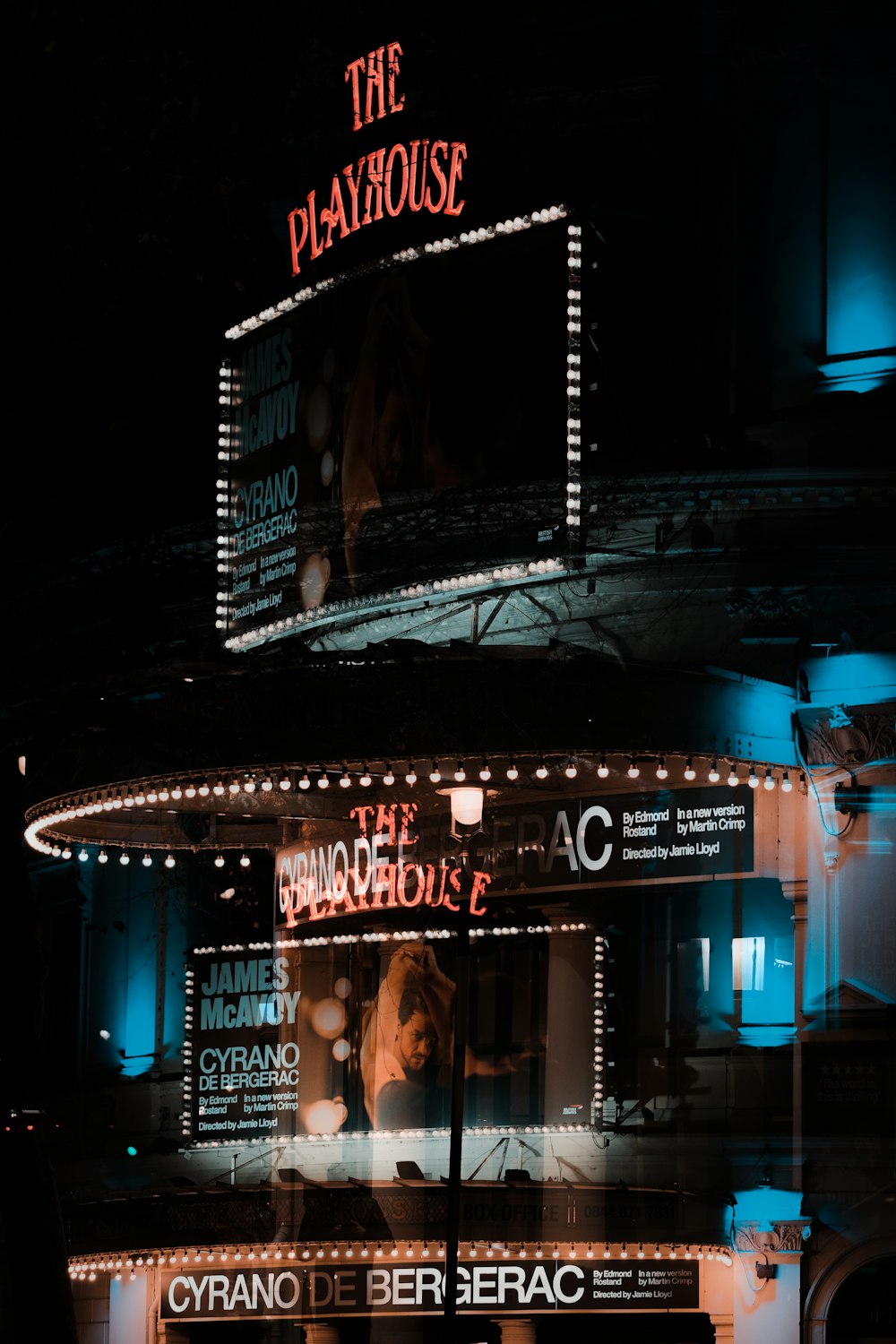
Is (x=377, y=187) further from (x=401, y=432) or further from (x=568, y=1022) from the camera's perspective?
(x=568, y=1022)

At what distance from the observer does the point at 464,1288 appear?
72.3ft

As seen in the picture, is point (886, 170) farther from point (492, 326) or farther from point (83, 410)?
point (83, 410)

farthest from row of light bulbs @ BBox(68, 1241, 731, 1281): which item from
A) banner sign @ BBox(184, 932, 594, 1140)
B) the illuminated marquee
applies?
the illuminated marquee

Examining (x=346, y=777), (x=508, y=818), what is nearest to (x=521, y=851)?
(x=508, y=818)

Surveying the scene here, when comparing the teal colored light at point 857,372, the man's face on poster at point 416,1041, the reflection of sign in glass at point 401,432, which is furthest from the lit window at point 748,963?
the teal colored light at point 857,372

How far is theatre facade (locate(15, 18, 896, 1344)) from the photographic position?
66.9ft

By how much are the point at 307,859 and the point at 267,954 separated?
1.99 m

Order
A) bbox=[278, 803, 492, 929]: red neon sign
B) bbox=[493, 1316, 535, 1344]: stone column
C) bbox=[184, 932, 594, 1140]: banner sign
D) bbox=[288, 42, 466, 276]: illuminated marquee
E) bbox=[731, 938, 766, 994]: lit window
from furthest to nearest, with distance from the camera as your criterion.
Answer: bbox=[288, 42, 466, 276]: illuminated marquee < bbox=[278, 803, 492, 929]: red neon sign < bbox=[184, 932, 594, 1140]: banner sign < bbox=[493, 1316, 535, 1344]: stone column < bbox=[731, 938, 766, 994]: lit window

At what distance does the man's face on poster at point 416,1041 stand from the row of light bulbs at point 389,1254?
2696 millimetres

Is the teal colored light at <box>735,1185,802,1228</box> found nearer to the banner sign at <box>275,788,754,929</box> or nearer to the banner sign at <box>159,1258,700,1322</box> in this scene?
→ the banner sign at <box>159,1258,700,1322</box>

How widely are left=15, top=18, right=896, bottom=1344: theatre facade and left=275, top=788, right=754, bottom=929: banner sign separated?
38 millimetres

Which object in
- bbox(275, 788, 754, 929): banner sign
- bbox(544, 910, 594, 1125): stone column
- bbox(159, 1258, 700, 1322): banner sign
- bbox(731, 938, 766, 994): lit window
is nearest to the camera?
bbox(159, 1258, 700, 1322): banner sign

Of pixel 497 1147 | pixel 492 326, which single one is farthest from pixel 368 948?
pixel 492 326

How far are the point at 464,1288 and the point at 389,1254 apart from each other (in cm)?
77
